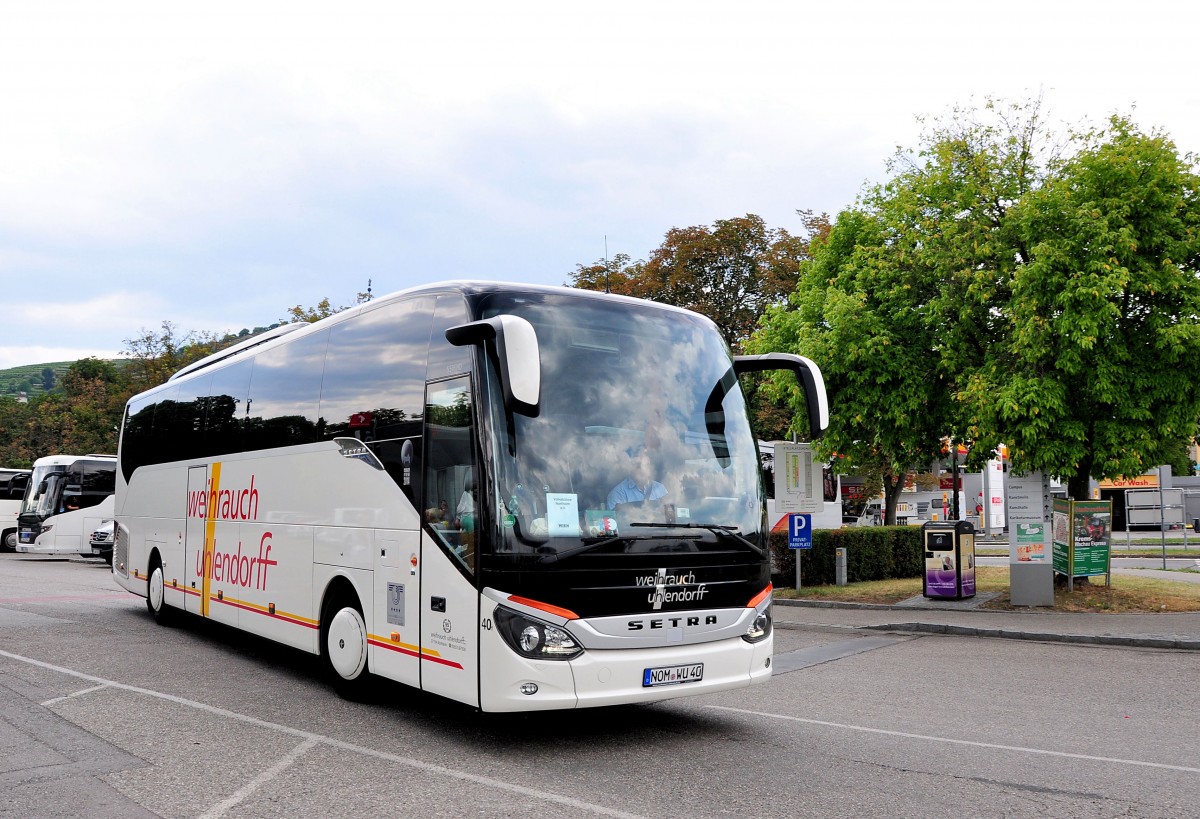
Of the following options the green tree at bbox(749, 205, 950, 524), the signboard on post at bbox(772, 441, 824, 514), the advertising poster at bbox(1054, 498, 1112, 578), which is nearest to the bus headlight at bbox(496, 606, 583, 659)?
the green tree at bbox(749, 205, 950, 524)

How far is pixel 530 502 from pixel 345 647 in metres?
2.97

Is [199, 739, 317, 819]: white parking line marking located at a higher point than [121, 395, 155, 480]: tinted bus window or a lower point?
lower

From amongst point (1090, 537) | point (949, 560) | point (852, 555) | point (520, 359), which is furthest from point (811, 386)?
point (852, 555)

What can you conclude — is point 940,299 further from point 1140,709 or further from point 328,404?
point 328,404

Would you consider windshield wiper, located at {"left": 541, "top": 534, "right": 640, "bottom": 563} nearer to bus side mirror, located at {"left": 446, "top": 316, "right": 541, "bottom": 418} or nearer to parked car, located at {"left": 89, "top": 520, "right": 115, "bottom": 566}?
bus side mirror, located at {"left": 446, "top": 316, "right": 541, "bottom": 418}

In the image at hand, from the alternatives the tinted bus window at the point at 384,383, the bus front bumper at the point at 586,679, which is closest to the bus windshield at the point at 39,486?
the tinted bus window at the point at 384,383

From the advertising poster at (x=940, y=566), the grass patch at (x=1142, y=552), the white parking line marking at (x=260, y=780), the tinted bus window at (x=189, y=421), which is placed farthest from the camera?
the grass patch at (x=1142, y=552)

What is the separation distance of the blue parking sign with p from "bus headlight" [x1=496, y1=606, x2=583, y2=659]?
539 inches

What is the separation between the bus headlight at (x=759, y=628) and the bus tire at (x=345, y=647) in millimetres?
3133

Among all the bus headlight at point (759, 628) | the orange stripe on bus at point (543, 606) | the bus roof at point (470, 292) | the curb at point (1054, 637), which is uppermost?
the bus roof at point (470, 292)

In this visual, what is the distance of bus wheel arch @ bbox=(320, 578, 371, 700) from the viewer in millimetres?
8344

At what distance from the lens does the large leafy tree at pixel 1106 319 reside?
1515 centimetres

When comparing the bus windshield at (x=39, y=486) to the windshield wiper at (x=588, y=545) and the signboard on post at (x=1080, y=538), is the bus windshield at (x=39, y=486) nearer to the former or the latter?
the signboard on post at (x=1080, y=538)

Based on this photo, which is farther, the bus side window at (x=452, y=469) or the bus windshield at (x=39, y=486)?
the bus windshield at (x=39, y=486)
